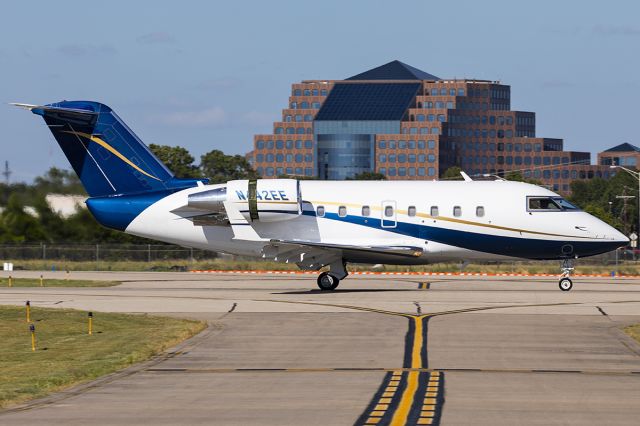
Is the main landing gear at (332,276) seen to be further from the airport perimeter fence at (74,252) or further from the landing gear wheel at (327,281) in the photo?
the airport perimeter fence at (74,252)

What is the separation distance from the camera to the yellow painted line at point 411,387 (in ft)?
59.4

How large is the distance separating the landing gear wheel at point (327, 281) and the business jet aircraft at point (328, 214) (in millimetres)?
51

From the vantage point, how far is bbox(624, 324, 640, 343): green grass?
101ft

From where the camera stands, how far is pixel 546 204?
154 ft

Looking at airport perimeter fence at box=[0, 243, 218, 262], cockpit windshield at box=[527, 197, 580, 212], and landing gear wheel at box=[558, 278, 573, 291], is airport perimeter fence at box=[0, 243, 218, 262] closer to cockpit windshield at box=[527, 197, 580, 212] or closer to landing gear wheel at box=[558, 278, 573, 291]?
cockpit windshield at box=[527, 197, 580, 212]

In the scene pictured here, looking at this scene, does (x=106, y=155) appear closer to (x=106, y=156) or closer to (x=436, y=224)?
(x=106, y=156)

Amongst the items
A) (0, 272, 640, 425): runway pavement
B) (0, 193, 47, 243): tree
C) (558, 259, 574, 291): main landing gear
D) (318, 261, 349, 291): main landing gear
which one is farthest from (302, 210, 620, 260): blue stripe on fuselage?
(0, 193, 47, 243): tree

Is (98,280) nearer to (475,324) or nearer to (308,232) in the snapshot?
(308,232)

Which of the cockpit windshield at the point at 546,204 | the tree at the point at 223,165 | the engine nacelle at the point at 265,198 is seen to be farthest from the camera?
the tree at the point at 223,165

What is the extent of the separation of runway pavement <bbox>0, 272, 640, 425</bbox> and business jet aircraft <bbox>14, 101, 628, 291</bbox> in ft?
5.76

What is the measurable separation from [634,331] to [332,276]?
1704cm

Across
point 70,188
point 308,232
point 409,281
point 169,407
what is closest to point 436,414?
point 169,407

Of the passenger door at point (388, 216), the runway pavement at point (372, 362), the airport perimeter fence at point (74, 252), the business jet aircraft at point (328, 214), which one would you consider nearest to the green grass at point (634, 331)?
the runway pavement at point (372, 362)

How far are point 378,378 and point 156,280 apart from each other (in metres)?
34.7
